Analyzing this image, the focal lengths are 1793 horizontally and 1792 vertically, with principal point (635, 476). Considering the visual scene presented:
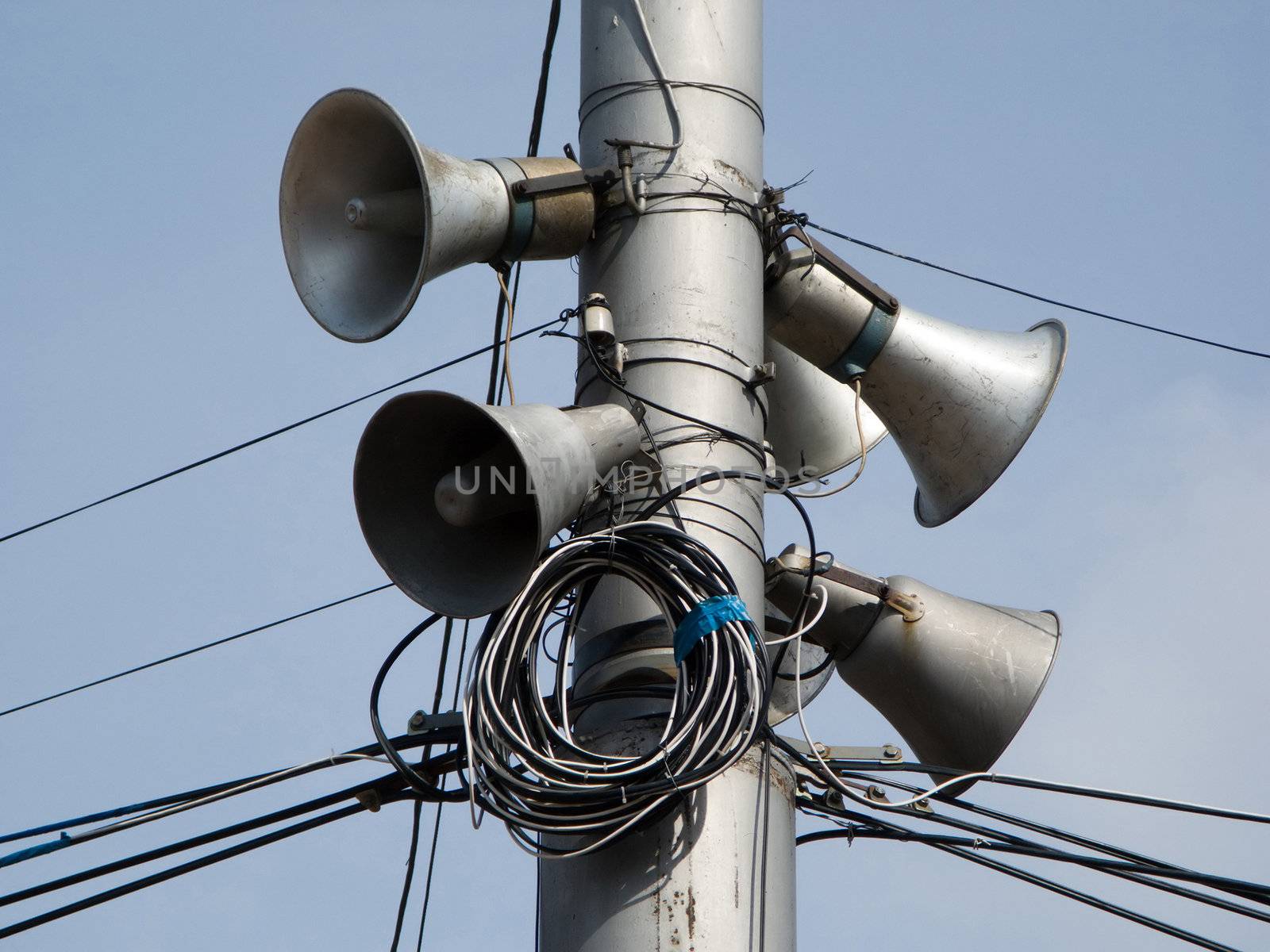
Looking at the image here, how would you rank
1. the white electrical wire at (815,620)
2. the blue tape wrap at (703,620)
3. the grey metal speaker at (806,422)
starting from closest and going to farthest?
the blue tape wrap at (703,620)
the white electrical wire at (815,620)
the grey metal speaker at (806,422)

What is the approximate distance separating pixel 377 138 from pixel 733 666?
1891 mm

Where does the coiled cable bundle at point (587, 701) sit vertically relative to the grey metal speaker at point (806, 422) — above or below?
below

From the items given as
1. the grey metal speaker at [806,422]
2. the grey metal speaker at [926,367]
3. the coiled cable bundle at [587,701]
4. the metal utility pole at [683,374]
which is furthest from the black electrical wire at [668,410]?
the grey metal speaker at [806,422]

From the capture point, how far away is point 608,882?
13.4 ft

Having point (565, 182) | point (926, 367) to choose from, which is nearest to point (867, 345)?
point (926, 367)

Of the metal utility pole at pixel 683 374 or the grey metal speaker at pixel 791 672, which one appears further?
the grey metal speaker at pixel 791 672

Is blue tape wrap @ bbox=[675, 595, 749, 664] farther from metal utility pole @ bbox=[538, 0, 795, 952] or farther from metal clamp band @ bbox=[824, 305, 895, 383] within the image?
metal clamp band @ bbox=[824, 305, 895, 383]

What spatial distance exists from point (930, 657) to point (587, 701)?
1213 mm

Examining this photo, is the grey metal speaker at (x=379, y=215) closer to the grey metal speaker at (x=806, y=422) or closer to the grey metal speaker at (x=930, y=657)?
the grey metal speaker at (x=930, y=657)

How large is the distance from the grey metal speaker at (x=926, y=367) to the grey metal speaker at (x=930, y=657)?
1.97 feet

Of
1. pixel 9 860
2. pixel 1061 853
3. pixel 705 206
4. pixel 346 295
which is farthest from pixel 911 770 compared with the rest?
pixel 9 860

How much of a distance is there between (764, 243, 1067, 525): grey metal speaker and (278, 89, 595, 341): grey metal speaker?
0.78 m

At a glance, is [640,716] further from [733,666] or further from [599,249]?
[599,249]

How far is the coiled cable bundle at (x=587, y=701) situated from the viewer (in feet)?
→ 13.4
